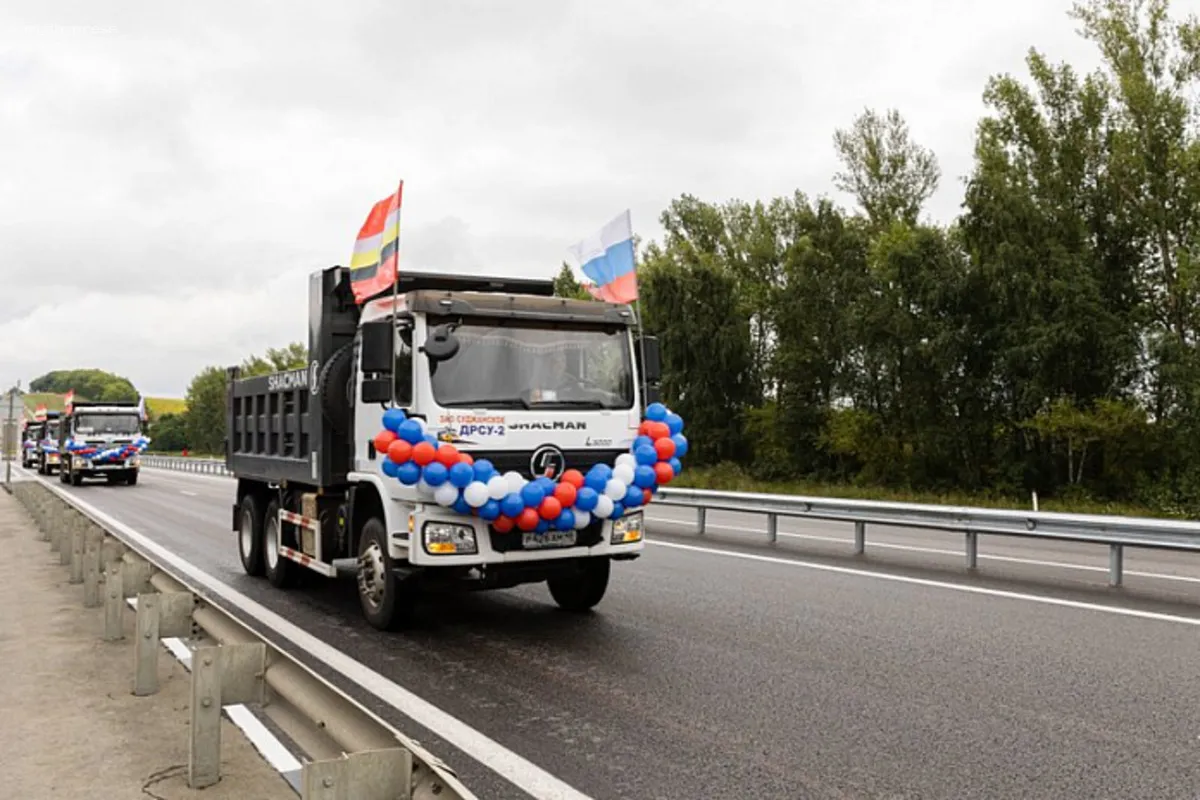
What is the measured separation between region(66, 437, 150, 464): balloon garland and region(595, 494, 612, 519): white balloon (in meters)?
33.4

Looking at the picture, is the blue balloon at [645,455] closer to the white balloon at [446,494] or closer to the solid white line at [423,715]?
the white balloon at [446,494]

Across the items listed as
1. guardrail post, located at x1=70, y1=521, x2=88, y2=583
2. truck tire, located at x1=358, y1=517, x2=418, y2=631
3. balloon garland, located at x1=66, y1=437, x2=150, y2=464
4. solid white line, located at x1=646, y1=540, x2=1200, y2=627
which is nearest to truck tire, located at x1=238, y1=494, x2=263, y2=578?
guardrail post, located at x1=70, y1=521, x2=88, y2=583

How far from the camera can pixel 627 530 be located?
7.96 meters

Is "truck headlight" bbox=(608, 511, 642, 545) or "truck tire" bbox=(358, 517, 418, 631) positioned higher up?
"truck headlight" bbox=(608, 511, 642, 545)

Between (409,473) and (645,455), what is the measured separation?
1.93 m

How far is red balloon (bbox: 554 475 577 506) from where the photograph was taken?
7363 millimetres

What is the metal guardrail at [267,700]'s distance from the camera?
3039 millimetres

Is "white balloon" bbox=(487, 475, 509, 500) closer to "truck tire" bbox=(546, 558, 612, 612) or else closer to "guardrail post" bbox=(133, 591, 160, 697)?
"truck tire" bbox=(546, 558, 612, 612)

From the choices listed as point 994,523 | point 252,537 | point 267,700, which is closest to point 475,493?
point 267,700

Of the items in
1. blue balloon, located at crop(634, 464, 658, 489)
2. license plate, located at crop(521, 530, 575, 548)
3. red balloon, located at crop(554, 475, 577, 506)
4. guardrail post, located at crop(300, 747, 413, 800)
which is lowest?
guardrail post, located at crop(300, 747, 413, 800)

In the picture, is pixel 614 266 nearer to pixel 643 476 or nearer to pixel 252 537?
pixel 643 476

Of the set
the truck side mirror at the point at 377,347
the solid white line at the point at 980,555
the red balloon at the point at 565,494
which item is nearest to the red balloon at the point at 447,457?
the truck side mirror at the point at 377,347

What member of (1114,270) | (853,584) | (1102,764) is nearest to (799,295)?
(1114,270)

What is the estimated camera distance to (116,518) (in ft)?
66.7
